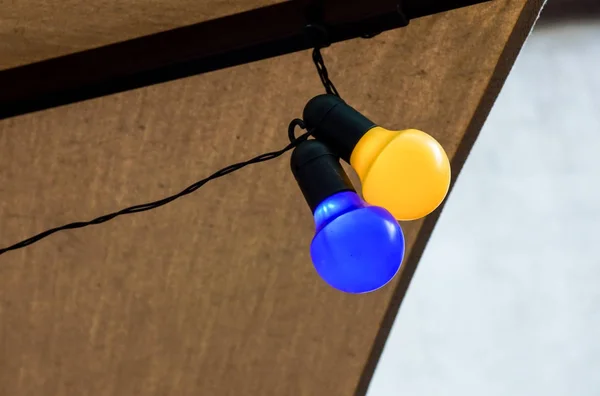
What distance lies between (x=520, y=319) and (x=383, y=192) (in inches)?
52.5

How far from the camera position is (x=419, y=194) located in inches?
17.6

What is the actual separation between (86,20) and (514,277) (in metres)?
1.35

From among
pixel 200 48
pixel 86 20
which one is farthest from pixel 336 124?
pixel 86 20

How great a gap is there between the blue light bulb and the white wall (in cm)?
126

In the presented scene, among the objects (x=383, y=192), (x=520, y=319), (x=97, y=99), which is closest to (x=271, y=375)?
(x=97, y=99)

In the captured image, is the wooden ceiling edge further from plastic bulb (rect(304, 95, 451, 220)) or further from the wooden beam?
plastic bulb (rect(304, 95, 451, 220))

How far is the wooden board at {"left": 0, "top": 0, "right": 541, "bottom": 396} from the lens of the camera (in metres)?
0.74

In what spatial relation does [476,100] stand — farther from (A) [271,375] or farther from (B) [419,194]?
(A) [271,375]

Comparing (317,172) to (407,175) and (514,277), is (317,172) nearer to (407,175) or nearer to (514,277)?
(407,175)

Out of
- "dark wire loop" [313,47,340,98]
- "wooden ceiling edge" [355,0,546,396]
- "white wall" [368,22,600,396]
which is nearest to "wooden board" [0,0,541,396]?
"wooden ceiling edge" [355,0,546,396]

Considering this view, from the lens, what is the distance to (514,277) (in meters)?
1.69

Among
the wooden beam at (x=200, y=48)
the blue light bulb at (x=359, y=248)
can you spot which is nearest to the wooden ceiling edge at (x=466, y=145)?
the wooden beam at (x=200, y=48)

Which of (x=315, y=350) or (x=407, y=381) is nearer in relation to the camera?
(x=315, y=350)

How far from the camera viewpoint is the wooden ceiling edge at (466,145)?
70 centimetres
